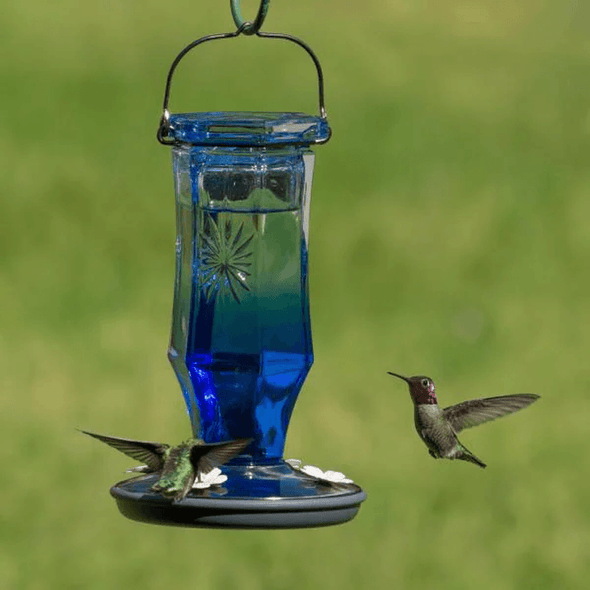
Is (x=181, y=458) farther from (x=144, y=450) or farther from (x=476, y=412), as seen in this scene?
(x=476, y=412)

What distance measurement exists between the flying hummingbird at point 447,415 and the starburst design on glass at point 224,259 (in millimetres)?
823

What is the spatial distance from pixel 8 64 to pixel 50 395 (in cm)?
334

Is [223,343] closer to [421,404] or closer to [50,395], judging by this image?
[421,404]

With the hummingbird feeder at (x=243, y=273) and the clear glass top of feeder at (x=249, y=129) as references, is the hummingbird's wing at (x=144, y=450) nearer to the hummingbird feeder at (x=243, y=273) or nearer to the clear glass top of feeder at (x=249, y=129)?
the hummingbird feeder at (x=243, y=273)

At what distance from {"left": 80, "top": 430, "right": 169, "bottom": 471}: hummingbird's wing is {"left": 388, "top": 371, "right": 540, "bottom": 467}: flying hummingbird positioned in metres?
1.09

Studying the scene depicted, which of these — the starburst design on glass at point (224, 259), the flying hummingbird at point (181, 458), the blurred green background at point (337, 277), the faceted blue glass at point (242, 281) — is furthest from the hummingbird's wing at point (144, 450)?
the blurred green background at point (337, 277)

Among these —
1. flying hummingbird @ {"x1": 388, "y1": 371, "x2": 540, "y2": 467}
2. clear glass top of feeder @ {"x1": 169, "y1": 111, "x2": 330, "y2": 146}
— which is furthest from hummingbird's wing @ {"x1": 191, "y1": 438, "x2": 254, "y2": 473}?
flying hummingbird @ {"x1": 388, "y1": 371, "x2": 540, "y2": 467}

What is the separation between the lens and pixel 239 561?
14.3m

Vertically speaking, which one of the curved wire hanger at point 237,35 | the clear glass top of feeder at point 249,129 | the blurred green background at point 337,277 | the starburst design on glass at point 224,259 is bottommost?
the blurred green background at point 337,277

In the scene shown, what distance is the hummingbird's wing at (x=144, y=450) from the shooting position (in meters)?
4.62

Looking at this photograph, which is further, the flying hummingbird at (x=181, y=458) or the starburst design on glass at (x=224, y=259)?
the starburst design on glass at (x=224, y=259)

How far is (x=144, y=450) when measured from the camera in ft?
15.5

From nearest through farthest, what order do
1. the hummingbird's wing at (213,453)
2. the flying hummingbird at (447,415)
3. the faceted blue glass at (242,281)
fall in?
the hummingbird's wing at (213,453)
the faceted blue glass at (242,281)
the flying hummingbird at (447,415)

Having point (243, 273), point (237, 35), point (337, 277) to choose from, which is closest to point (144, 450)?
point (243, 273)
